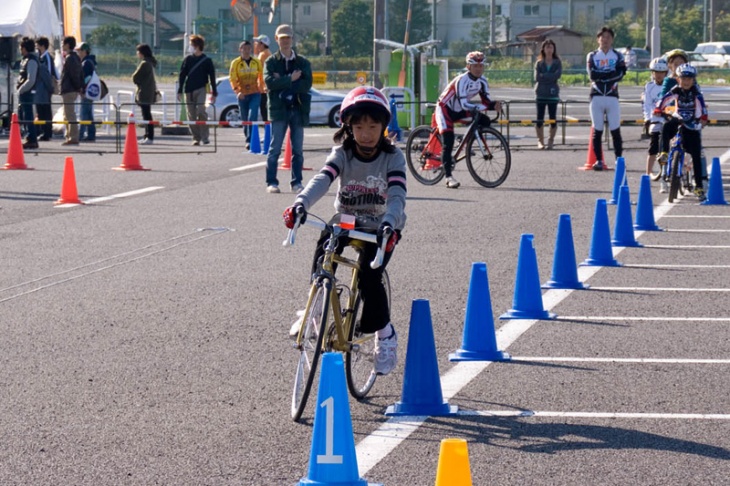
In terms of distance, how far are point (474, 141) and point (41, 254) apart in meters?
7.24

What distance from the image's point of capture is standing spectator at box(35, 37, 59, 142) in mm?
26062

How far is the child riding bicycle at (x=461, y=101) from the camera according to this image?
58.1 feet

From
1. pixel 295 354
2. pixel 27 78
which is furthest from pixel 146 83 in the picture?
pixel 295 354

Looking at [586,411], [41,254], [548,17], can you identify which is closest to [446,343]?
[586,411]

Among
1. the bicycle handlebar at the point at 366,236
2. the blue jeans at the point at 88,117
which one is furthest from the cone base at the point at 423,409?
the blue jeans at the point at 88,117

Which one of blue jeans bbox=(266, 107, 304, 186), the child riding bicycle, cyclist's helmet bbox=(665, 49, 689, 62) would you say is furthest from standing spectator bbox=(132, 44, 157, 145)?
cyclist's helmet bbox=(665, 49, 689, 62)

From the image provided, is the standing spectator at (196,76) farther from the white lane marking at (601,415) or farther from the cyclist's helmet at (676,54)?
the white lane marking at (601,415)

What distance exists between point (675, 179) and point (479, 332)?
9.05 metres

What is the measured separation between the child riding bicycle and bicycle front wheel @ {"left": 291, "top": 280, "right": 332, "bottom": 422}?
38.1 feet

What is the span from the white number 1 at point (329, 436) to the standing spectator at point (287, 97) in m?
11.8

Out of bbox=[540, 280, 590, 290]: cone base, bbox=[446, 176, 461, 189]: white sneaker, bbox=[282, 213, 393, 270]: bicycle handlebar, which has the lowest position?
bbox=[540, 280, 590, 290]: cone base

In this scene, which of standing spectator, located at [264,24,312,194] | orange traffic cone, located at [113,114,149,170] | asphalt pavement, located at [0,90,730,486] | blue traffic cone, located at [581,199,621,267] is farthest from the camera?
orange traffic cone, located at [113,114,149,170]

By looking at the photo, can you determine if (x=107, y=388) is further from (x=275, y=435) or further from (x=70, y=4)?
(x=70, y=4)

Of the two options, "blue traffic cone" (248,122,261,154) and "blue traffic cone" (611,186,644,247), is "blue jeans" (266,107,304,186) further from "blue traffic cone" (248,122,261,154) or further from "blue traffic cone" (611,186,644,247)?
"blue traffic cone" (248,122,261,154)
